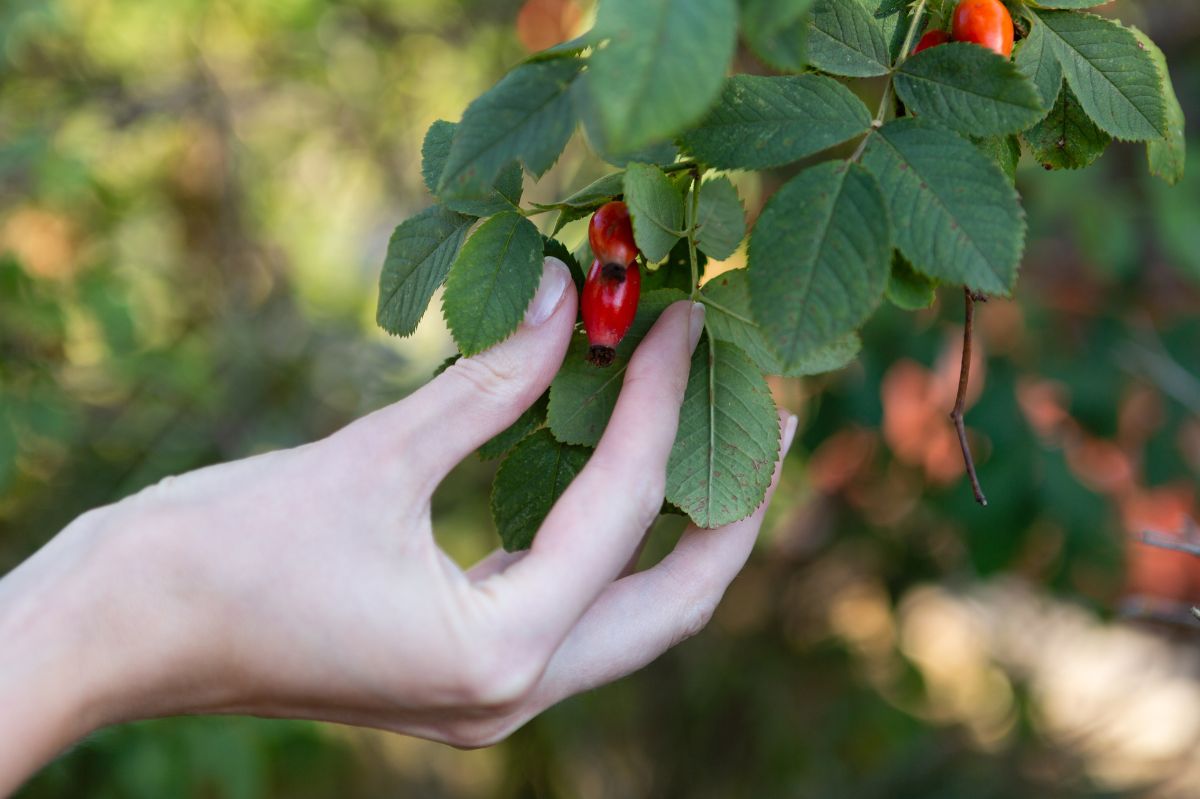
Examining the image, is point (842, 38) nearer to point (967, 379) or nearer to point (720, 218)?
point (720, 218)

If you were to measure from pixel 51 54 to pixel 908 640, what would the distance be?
323 cm

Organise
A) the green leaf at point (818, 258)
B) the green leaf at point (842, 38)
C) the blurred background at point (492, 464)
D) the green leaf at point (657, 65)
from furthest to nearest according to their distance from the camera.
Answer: the blurred background at point (492, 464) < the green leaf at point (842, 38) < the green leaf at point (818, 258) < the green leaf at point (657, 65)

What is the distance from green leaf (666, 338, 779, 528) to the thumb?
0.12 m

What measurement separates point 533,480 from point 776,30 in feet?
1.48

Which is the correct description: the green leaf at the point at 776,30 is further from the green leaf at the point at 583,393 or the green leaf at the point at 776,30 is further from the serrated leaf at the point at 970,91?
the green leaf at the point at 583,393

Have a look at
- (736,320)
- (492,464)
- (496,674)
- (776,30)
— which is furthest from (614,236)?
(492,464)

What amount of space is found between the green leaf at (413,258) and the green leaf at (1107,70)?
0.47m

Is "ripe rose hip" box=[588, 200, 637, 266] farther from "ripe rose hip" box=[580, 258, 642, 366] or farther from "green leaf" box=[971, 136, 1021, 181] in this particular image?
"green leaf" box=[971, 136, 1021, 181]

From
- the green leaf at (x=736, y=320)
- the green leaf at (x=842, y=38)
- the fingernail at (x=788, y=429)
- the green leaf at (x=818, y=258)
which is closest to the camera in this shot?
the green leaf at (x=818, y=258)

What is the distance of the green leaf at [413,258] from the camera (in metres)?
0.83

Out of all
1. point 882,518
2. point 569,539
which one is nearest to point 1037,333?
point 882,518

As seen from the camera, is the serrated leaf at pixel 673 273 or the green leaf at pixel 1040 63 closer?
the green leaf at pixel 1040 63

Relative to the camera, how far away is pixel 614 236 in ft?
2.50

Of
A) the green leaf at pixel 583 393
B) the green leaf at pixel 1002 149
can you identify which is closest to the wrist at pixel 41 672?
the green leaf at pixel 583 393
